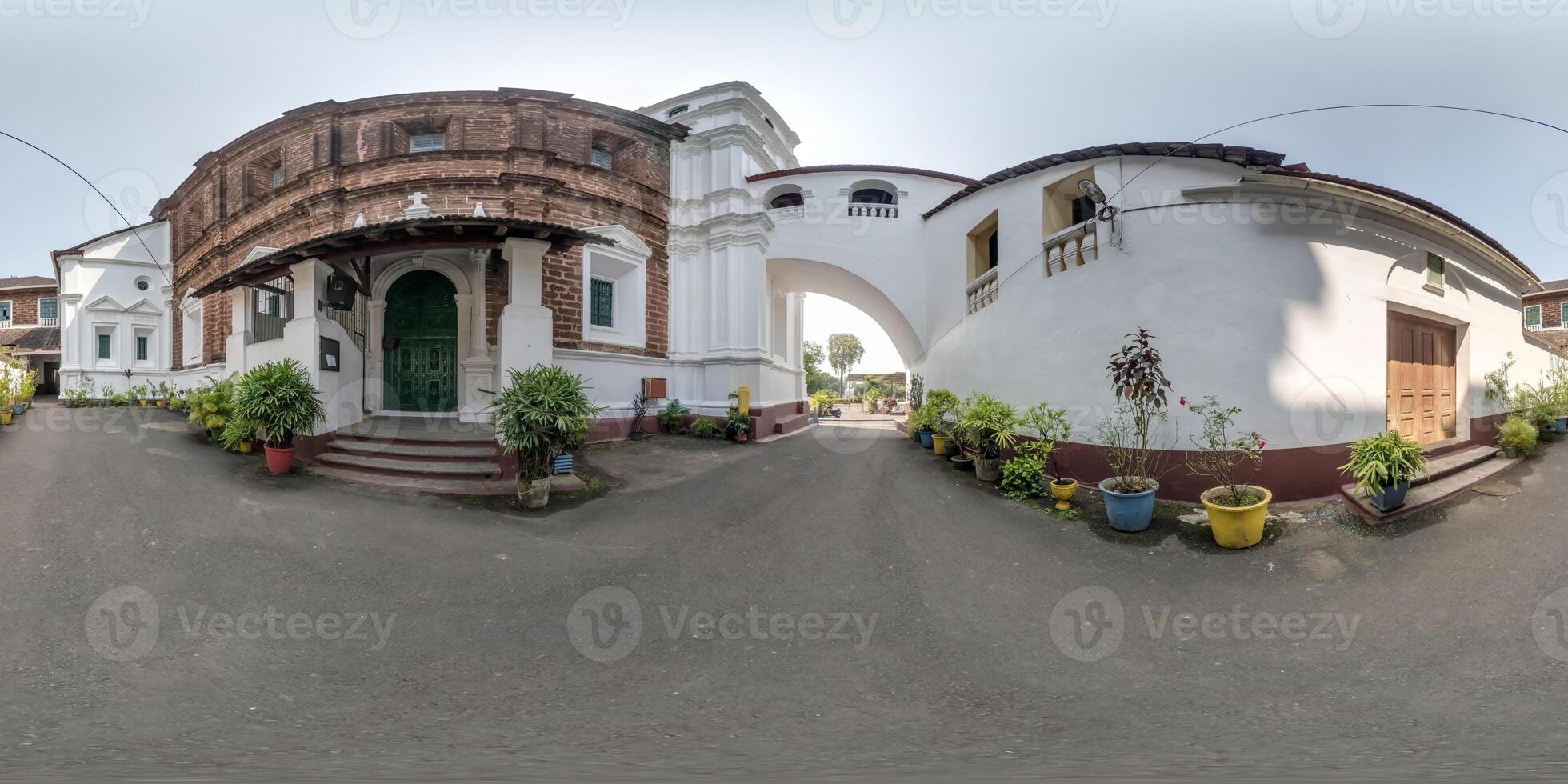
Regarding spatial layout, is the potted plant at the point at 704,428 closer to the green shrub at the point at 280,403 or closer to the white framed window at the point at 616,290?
the white framed window at the point at 616,290

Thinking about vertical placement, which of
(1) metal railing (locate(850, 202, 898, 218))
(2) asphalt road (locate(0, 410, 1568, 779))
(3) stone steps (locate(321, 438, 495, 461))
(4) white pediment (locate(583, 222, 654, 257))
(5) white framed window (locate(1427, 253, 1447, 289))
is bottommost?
(2) asphalt road (locate(0, 410, 1568, 779))

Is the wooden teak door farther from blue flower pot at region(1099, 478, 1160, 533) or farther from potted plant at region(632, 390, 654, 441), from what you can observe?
potted plant at region(632, 390, 654, 441)

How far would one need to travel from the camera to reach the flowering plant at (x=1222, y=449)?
18.0 feet

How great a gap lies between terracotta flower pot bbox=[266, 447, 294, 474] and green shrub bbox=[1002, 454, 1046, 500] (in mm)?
9030

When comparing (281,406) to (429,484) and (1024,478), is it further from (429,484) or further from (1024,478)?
(1024,478)

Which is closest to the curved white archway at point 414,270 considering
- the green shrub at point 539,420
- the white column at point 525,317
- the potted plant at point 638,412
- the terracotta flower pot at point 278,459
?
the white column at point 525,317

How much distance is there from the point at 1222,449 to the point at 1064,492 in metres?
1.64

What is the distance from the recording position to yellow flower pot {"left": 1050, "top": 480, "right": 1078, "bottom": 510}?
19.1 feet

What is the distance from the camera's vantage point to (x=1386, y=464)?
4902 mm

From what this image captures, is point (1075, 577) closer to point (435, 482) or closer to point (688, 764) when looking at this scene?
point (688, 764)

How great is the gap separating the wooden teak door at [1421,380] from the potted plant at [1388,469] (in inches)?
94.1

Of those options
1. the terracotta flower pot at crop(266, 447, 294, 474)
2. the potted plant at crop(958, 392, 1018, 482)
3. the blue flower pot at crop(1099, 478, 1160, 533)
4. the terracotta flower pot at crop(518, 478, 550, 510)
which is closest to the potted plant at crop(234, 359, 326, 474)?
the terracotta flower pot at crop(266, 447, 294, 474)

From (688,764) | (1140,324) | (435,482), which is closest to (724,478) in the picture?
(435,482)

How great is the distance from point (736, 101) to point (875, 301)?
18.6 feet
